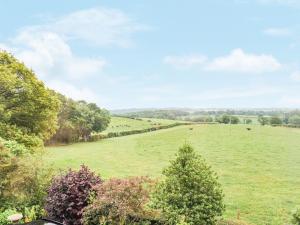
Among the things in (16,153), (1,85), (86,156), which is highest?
(1,85)

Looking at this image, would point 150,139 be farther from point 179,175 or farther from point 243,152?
point 179,175

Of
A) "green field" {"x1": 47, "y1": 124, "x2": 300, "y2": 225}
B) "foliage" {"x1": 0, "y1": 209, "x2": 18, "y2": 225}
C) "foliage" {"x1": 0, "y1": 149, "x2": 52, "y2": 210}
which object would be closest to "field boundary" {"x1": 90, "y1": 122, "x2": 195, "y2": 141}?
"green field" {"x1": 47, "y1": 124, "x2": 300, "y2": 225}

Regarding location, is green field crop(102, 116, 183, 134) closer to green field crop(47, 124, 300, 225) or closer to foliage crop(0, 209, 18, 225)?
green field crop(47, 124, 300, 225)

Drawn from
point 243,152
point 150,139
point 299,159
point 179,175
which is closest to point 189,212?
point 179,175

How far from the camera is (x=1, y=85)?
35156 mm

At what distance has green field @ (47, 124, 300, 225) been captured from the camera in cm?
2500

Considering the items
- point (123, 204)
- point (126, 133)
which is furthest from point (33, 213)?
point (126, 133)

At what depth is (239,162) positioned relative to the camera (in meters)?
44.3

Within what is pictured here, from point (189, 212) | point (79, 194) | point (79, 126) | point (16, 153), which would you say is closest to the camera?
point (189, 212)

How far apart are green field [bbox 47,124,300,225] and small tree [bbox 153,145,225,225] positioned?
102 cm

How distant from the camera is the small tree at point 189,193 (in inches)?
529

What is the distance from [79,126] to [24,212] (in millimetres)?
61188

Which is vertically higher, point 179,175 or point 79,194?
point 179,175

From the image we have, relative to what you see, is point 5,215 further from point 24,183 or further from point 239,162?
point 239,162
